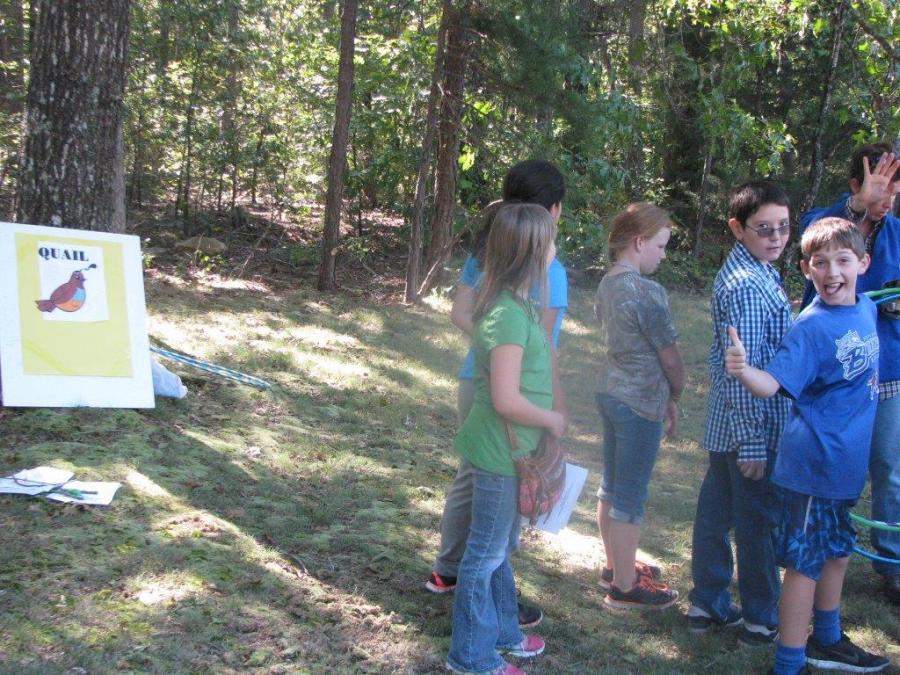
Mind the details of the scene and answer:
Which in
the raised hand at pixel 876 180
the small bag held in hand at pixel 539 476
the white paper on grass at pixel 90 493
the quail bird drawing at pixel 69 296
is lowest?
the white paper on grass at pixel 90 493

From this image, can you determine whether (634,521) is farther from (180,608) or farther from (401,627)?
(180,608)

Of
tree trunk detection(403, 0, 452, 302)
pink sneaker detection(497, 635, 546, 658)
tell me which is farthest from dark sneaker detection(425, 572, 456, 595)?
tree trunk detection(403, 0, 452, 302)

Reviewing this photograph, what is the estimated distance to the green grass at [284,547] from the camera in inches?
132

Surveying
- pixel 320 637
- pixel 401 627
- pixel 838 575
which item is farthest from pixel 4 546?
pixel 838 575

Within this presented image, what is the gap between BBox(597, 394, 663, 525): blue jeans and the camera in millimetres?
3766

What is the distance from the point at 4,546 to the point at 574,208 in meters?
9.57

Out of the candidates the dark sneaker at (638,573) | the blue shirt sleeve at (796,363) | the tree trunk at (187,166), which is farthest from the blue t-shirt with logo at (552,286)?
the tree trunk at (187,166)

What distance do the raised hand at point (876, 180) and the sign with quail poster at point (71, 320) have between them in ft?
14.4

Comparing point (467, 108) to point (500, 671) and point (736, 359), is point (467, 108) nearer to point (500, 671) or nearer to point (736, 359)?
point (736, 359)

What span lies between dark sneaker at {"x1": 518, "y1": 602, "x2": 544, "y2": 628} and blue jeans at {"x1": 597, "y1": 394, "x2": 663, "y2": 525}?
0.54 meters

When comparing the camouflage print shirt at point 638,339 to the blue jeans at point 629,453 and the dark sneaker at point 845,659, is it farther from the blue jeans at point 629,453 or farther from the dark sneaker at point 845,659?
the dark sneaker at point 845,659

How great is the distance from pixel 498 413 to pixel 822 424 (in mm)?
1209

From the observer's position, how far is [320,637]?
11.4ft

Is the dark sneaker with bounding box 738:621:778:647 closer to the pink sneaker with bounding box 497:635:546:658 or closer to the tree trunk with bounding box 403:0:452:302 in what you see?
the pink sneaker with bounding box 497:635:546:658
